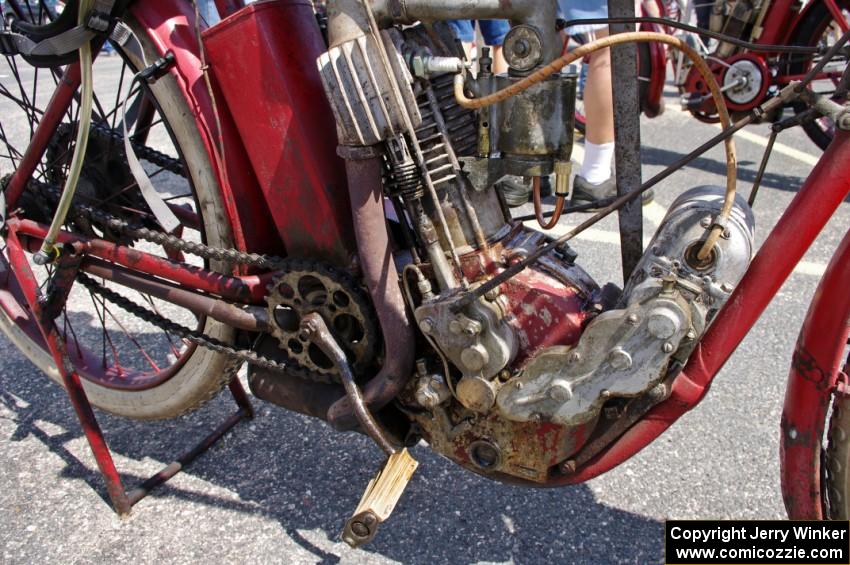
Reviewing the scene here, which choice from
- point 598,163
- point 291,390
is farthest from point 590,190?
point 291,390

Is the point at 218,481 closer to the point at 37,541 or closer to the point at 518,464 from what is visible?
the point at 37,541

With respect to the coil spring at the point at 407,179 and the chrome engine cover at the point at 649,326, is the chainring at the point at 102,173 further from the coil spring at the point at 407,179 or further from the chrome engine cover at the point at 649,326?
the chrome engine cover at the point at 649,326

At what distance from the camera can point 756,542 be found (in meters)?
1.59

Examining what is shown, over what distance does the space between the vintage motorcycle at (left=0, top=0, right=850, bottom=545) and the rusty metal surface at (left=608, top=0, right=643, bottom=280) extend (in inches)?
1.7

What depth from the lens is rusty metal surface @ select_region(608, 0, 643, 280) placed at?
1312 mm

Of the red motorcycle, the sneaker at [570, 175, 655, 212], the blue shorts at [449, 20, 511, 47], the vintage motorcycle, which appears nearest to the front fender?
the vintage motorcycle

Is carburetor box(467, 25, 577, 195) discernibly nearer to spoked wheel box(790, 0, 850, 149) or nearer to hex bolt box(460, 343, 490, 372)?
hex bolt box(460, 343, 490, 372)

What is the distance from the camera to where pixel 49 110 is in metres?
1.76

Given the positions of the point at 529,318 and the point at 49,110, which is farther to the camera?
the point at 49,110

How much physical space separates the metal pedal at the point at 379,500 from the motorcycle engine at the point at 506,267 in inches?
6.0

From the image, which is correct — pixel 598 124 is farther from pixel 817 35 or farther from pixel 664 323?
pixel 664 323

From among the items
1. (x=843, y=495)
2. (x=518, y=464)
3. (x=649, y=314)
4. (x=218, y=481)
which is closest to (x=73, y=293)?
(x=218, y=481)

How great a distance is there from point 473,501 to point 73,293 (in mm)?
2082

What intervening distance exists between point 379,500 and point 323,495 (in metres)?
0.45
